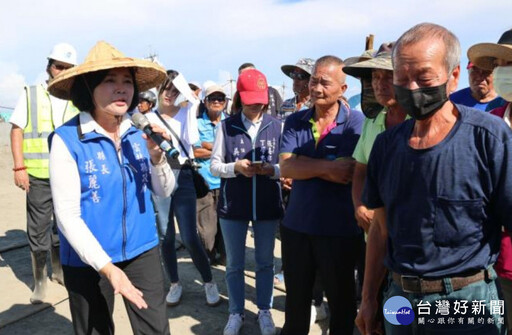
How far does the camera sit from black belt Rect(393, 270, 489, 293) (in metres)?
1.58

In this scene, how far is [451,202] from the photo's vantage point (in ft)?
5.09

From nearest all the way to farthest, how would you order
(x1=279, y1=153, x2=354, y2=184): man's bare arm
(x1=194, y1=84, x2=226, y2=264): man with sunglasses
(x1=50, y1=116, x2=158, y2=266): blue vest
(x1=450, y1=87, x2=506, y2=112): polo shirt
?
(x1=50, y1=116, x2=158, y2=266): blue vest
(x1=279, y1=153, x2=354, y2=184): man's bare arm
(x1=450, y1=87, x2=506, y2=112): polo shirt
(x1=194, y1=84, x2=226, y2=264): man with sunglasses

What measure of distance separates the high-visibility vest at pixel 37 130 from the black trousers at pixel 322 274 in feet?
9.00

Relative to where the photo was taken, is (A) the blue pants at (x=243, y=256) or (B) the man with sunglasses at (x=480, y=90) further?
(A) the blue pants at (x=243, y=256)

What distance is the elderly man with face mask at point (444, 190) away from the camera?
1.52 meters

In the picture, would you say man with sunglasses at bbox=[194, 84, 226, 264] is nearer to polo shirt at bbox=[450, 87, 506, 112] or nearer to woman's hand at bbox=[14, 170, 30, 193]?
woman's hand at bbox=[14, 170, 30, 193]

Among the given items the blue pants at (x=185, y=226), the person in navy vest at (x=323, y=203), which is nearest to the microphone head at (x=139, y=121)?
the person in navy vest at (x=323, y=203)

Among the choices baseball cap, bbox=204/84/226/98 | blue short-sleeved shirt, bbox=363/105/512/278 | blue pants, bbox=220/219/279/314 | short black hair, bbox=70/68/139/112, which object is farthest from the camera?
baseball cap, bbox=204/84/226/98

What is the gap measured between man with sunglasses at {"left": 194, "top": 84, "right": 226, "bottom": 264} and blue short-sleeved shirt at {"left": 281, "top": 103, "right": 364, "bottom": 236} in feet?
6.45

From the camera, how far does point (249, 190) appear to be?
11.1 ft

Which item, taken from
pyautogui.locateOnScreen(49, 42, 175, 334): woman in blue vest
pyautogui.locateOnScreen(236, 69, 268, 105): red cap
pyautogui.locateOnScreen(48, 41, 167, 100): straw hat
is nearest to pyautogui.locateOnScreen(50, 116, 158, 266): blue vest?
pyautogui.locateOnScreen(49, 42, 175, 334): woman in blue vest

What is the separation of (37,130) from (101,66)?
2571 mm

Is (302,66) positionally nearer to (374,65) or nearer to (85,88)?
(374,65)

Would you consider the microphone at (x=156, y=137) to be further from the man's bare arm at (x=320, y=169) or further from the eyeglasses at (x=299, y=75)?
the eyeglasses at (x=299, y=75)
